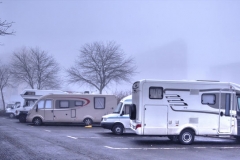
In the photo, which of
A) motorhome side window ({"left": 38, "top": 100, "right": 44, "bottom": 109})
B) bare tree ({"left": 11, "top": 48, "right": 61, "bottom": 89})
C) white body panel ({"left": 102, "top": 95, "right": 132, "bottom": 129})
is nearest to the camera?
white body panel ({"left": 102, "top": 95, "right": 132, "bottom": 129})

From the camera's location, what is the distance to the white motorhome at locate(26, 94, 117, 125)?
30.3m

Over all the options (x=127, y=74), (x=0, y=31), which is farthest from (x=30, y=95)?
(x=0, y=31)

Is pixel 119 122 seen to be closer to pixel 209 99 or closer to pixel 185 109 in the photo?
pixel 185 109

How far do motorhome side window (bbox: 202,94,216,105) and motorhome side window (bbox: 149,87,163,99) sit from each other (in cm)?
214

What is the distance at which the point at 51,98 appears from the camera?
30422 millimetres

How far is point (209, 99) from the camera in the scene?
18234mm

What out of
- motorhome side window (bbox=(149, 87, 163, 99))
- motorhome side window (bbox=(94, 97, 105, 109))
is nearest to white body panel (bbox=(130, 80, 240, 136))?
motorhome side window (bbox=(149, 87, 163, 99))

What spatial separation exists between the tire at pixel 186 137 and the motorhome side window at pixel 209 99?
62.3 inches

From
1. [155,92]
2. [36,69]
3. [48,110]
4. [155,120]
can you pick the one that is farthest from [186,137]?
[36,69]

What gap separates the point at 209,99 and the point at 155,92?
2.69m

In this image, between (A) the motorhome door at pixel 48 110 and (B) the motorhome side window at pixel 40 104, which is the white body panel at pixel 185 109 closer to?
(A) the motorhome door at pixel 48 110

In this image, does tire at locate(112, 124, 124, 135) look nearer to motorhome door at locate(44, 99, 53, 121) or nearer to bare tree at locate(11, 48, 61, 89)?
motorhome door at locate(44, 99, 53, 121)

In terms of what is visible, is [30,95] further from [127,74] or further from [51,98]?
[127,74]

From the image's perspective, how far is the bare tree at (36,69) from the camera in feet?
166
